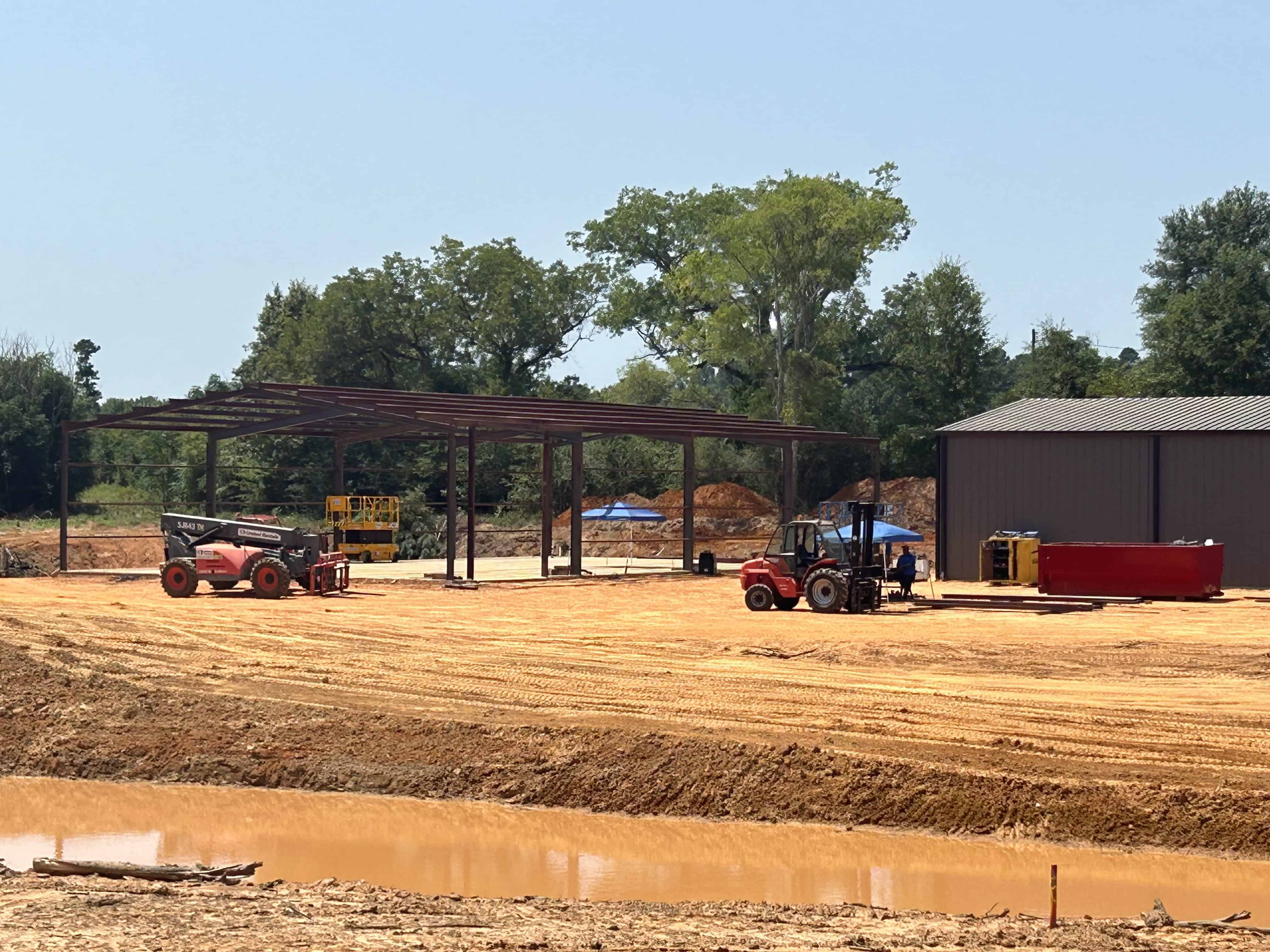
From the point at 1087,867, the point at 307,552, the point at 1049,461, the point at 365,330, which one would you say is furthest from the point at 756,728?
the point at 365,330

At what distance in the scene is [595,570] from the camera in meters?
41.5

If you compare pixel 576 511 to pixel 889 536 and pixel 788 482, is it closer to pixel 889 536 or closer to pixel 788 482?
pixel 788 482

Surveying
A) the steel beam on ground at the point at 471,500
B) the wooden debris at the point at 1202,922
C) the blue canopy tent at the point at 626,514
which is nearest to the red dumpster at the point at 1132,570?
the steel beam on ground at the point at 471,500

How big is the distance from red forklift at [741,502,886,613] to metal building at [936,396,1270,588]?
953 centimetres

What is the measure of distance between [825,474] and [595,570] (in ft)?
82.0

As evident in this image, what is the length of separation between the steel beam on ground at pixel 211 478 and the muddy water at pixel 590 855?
2483 cm

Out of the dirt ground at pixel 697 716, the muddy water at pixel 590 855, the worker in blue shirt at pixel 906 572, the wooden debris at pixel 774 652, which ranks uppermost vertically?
the worker in blue shirt at pixel 906 572

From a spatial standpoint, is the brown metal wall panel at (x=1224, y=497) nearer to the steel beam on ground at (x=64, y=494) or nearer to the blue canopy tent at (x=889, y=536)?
the blue canopy tent at (x=889, y=536)

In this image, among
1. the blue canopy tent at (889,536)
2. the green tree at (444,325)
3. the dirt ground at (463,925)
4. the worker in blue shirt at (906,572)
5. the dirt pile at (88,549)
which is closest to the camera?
the dirt ground at (463,925)

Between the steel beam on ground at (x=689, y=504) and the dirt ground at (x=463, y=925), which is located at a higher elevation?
the steel beam on ground at (x=689, y=504)

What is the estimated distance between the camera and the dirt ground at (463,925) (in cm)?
892

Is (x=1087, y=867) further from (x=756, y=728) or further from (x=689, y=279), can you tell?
(x=689, y=279)

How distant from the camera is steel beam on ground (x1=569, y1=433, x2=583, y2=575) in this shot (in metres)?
38.5

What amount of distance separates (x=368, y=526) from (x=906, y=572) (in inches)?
781
